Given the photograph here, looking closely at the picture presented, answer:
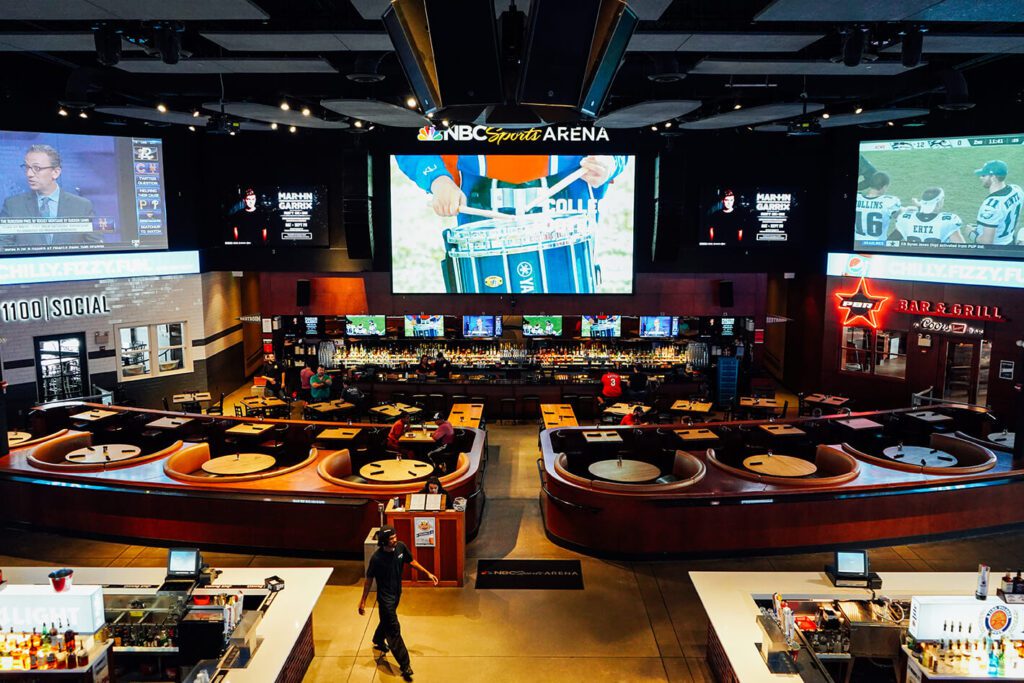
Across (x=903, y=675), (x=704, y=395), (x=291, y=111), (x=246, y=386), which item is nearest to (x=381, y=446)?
(x=291, y=111)

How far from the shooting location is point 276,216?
50.7ft

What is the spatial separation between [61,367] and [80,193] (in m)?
3.31

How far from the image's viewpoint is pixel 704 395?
15.1 m

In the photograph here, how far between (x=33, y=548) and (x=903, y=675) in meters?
9.23

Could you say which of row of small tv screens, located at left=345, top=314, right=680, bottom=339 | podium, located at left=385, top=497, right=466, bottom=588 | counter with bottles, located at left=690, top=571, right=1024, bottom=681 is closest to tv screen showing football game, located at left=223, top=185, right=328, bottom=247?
row of small tv screens, located at left=345, top=314, right=680, bottom=339

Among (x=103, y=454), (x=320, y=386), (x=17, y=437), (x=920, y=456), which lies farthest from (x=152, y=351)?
(x=920, y=456)

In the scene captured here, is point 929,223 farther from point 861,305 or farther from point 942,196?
point 861,305

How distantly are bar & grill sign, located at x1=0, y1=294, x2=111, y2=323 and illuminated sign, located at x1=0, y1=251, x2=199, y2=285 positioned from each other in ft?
1.14

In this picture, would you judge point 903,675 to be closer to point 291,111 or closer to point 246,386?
point 291,111

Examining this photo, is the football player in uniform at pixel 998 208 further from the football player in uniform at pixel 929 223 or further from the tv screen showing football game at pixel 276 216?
the tv screen showing football game at pixel 276 216

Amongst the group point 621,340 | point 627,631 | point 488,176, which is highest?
point 488,176

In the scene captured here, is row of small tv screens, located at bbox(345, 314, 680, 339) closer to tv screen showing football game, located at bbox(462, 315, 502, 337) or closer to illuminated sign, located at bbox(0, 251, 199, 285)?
Result: tv screen showing football game, located at bbox(462, 315, 502, 337)

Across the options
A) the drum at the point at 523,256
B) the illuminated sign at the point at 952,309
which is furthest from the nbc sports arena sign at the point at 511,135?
the illuminated sign at the point at 952,309

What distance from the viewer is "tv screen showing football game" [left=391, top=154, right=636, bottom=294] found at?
50.2 ft
